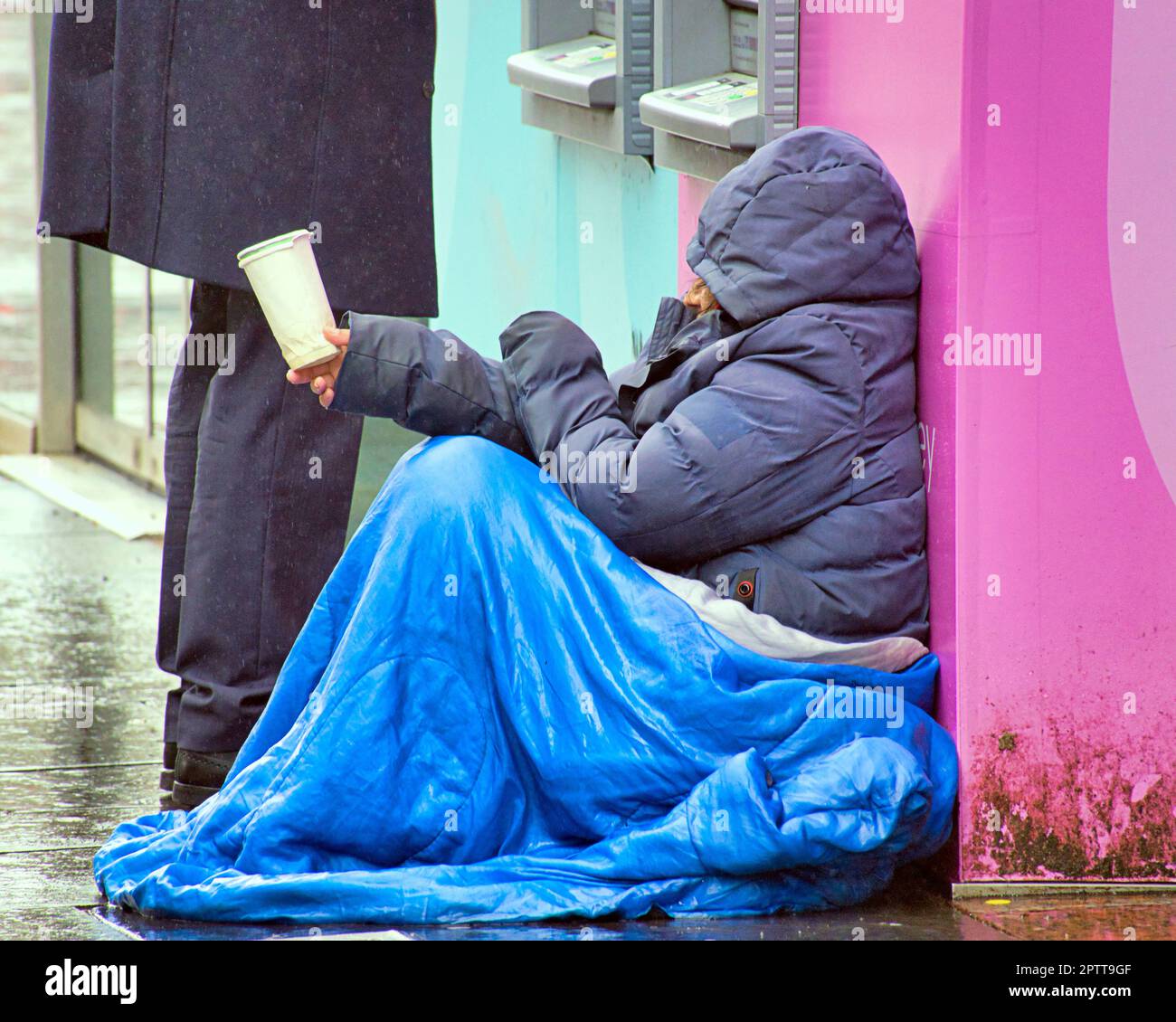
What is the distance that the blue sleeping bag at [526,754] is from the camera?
10.3 feet

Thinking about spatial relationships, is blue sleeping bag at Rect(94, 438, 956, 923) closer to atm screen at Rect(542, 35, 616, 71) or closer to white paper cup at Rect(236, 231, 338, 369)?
white paper cup at Rect(236, 231, 338, 369)

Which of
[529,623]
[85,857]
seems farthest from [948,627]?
[85,857]

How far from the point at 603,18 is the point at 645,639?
9.21 ft

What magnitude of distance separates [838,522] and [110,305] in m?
5.81

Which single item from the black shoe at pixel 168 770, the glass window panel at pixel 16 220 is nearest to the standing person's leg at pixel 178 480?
the black shoe at pixel 168 770

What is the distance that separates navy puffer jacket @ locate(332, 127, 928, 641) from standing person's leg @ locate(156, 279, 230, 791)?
0.76m

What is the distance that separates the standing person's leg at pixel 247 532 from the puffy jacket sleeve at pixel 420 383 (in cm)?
54

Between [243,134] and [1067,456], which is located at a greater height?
[243,134]

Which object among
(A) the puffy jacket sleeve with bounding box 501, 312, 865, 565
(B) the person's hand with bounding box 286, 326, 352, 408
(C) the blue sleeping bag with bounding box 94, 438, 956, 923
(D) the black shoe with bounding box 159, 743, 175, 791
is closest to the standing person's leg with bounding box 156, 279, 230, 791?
(D) the black shoe with bounding box 159, 743, 175, 791

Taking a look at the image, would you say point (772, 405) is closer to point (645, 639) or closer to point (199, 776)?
point (645, 639)

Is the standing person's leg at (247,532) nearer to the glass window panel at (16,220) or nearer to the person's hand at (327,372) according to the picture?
the person's hand at (327,372)

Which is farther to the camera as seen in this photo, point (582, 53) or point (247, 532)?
→ point (582, 53)

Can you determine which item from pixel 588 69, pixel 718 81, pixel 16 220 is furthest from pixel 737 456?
pixel 16 220

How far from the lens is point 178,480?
162 inches
